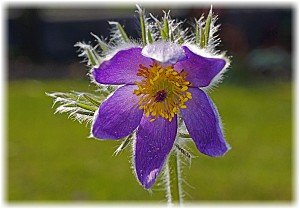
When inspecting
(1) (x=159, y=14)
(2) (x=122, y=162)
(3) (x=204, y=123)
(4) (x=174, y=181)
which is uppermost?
(1) (x=159, y=14)

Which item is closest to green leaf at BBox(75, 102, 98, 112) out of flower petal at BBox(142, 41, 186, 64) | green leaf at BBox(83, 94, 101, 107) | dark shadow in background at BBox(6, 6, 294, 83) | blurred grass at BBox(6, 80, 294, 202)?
green leaf at BBox(83, 94, 101, 107)

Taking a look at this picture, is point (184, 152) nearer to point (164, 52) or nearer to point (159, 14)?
point (164, 52)

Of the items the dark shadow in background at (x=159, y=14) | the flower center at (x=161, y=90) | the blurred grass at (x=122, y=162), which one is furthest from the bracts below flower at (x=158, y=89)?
the dark shadow in background at (x=159, y=14)

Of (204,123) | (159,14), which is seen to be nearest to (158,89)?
(204,123)

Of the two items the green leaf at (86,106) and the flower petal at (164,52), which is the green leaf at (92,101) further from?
the flower petal at (164,52)

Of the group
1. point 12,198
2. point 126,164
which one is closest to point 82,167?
point 126,164

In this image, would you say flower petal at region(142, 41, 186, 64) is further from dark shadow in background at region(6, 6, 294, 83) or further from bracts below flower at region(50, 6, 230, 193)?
dark shadow in background at region(6, 6, 294, 83)
